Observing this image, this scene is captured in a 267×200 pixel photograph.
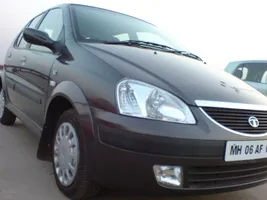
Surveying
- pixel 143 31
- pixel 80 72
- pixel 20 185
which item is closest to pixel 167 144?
pixel 80 72

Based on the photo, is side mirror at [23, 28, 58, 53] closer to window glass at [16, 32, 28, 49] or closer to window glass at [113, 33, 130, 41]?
window glass at [113, 33, 130, 41]

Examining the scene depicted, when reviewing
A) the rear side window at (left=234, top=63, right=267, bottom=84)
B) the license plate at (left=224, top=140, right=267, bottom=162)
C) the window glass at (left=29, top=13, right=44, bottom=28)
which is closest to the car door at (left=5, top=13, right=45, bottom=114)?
the window glass at (left=29, top=13, right=44, bottom=28)

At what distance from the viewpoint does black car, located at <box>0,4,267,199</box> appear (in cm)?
172

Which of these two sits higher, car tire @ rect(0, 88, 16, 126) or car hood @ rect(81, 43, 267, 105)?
car hood @ rect(81, 43, 267, 105)

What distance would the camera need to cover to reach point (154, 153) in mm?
1688

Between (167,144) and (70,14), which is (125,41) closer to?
(70,14)

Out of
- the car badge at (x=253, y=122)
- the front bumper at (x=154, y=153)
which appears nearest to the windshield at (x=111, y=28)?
the front bumper at (x=154, y=153)

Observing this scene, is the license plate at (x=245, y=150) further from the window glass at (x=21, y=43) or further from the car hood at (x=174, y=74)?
the window glass at (x=21, y=43)

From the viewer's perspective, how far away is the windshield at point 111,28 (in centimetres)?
267

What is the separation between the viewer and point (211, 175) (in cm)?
183

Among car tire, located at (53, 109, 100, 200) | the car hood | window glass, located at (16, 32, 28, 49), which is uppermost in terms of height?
the car hood

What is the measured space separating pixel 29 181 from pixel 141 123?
4.11ft

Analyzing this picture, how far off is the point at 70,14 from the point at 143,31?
0.78m

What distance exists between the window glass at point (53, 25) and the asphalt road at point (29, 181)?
1047mm
